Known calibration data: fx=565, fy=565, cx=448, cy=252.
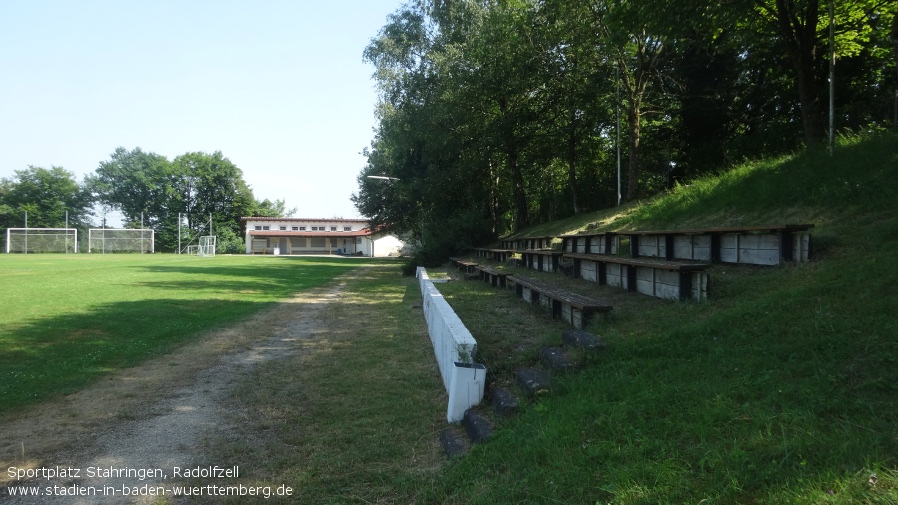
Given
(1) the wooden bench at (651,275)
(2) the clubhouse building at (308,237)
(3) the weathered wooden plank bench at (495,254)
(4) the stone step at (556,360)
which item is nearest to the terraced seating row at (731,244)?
(1) the wooden bench at (651,275)

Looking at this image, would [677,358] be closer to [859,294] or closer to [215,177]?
[859,294]

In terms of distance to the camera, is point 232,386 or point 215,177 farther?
point 215,177

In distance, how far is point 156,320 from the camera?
422 inches

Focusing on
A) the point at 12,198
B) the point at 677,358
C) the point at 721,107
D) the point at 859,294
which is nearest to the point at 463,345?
the point at 677,358

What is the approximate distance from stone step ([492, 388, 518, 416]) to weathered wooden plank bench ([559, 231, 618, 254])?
6338 millimetres

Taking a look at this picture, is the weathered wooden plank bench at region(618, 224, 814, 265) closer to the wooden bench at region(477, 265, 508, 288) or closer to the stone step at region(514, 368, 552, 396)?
the wooden bench at region(477, 265, 508, 288)

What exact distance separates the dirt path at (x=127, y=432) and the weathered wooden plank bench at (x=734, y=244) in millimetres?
5744

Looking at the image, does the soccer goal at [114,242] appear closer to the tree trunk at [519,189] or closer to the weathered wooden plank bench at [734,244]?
the tree trunk at [519,189]

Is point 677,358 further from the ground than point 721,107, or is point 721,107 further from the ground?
point 721,107

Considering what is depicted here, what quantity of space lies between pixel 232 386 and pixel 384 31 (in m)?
26.1

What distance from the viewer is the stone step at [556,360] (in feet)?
14.7

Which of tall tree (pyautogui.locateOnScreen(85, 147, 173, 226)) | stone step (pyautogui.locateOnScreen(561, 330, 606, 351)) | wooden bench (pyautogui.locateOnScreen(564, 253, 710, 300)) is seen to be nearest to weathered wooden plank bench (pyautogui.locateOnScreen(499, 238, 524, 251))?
wooden bench (pyautogui.locateOnScreen(564, 253, 710, 300))

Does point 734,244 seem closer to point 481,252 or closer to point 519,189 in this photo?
point 481,252

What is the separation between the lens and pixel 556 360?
467 cm
